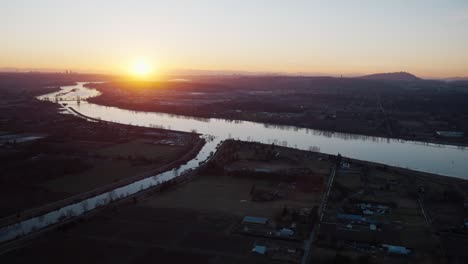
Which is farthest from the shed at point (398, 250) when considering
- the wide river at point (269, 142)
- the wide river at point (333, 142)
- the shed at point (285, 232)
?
the wide river at point (333, 142)

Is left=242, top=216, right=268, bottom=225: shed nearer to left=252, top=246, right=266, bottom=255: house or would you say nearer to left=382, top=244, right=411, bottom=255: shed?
left=252, top=246, right=266, bottom=255: house

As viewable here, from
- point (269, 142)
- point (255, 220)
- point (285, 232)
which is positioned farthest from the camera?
point (269, 142)

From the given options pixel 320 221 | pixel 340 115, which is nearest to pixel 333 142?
pixel 340 115

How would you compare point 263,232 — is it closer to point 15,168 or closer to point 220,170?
point 220,170

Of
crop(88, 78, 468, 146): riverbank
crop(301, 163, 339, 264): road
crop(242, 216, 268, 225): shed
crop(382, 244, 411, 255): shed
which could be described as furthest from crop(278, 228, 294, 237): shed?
crop(88, 78, 468, 146): riverbank

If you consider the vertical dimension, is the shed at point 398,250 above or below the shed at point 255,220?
below

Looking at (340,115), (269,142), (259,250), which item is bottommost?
(259,250)

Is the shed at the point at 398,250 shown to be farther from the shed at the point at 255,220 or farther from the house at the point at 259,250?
the shed at the point at 255,220

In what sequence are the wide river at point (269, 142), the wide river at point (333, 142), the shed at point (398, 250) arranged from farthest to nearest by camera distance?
the wide river at point (333, 142)
the wide river at point (269, 142)
the shed at point (398, 250)

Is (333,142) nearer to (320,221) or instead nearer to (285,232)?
(320,221)
